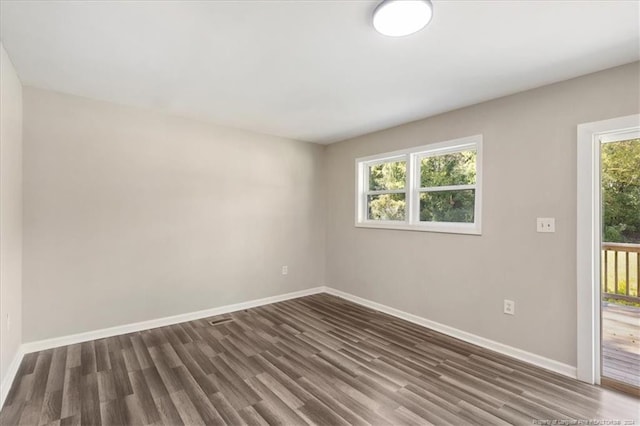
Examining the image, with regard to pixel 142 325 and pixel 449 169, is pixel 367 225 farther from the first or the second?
pixel 142 325

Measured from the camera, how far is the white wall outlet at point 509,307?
273 centimetres

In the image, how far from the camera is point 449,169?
3352 millimetres

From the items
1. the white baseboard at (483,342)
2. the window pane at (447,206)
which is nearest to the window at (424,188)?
the window pane at (447,206)

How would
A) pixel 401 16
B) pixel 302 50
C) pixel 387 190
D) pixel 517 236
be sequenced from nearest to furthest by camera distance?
pixel 401 16 < pixel 302 50 < pixel 517 236 < pixel 387 190

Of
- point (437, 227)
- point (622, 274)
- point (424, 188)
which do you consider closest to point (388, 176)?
point (424, 188)

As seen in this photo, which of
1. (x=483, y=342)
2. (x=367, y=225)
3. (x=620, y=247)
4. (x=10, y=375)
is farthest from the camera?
(x=367, y=225)

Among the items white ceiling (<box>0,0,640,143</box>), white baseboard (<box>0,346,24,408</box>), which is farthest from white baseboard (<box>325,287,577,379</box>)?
white baseboard (<box>0,346,24,408</box>)

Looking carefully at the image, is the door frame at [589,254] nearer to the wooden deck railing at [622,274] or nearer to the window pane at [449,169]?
the wooden deck railing at [622,274]

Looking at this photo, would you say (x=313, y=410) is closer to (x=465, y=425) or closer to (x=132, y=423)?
(x=465, y=425)

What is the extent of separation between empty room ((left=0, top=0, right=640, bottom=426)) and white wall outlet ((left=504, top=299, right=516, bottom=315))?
0.02 meters

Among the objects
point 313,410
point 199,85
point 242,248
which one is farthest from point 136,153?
point 313,410

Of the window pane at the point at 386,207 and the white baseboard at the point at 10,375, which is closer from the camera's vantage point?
the white baseboard at the point at 10,375

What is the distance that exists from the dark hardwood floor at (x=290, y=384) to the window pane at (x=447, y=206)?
1.28 m

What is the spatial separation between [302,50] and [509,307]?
9.28ft
